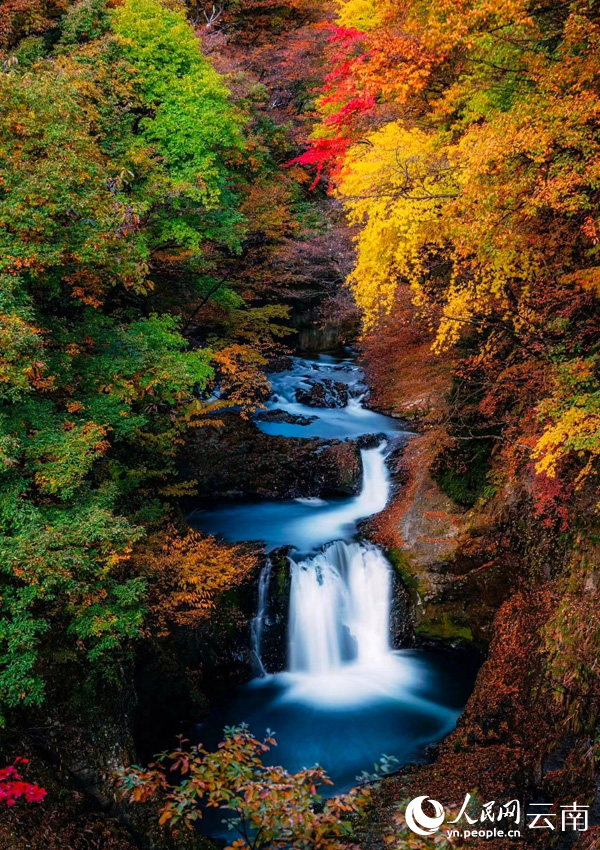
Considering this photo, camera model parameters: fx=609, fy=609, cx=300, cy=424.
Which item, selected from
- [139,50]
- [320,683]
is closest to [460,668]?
[320,683]

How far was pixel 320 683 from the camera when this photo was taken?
436 inches

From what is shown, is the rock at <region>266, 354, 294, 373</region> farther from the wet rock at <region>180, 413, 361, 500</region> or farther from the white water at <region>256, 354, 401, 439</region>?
the wet rock at <region>180, 413, 361, 500</region>

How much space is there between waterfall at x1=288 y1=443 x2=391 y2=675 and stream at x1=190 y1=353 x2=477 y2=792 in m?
0.02

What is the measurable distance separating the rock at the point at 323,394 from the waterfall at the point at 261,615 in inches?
280

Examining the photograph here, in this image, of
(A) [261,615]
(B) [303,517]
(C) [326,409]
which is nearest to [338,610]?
(A) [261,615]

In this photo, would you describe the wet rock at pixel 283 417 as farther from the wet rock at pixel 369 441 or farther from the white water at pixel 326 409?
the wet rock at pixel 369 441

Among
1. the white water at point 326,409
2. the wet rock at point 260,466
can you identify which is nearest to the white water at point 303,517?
the wet rock at point 260,466

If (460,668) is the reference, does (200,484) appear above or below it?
above

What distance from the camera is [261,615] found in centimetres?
1160

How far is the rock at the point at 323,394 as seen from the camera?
18.2 metres

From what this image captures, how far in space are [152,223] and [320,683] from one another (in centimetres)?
973

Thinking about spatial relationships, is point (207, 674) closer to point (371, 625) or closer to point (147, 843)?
point (371, 625)

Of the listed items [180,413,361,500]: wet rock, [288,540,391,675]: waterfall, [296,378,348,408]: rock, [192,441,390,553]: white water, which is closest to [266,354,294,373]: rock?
[296,378,348,408]: rock

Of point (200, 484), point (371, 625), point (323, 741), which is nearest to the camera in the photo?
point (323, 741)
